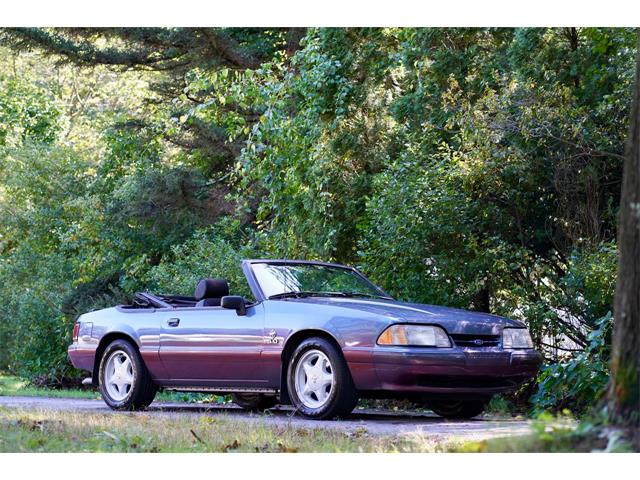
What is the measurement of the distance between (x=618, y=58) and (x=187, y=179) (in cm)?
1120

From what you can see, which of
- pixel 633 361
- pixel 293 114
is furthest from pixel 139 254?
pixel 633 361

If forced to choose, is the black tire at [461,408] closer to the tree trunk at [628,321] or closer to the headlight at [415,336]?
the headlight at [415,336]

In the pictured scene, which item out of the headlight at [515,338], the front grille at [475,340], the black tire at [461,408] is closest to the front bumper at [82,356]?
the black tire at [461,408]

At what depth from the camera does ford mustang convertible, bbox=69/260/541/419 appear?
9625 mm

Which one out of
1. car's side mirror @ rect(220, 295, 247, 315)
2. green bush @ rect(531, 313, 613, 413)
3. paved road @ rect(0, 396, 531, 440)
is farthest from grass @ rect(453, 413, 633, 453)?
green bush @ rect(531, 313, 613, 413)

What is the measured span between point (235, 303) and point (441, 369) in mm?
2156

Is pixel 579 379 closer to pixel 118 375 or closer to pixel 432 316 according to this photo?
pixel 432 316

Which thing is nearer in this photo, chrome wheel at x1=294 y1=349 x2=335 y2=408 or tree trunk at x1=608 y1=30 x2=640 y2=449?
tree trunk at x1=608 y1=30 x2=640 y2=449

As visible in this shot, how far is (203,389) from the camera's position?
36.4 feet

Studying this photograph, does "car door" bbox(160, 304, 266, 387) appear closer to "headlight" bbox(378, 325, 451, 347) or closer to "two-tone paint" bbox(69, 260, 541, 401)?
"two-tone paint" bbox(69, 260, 541, 401)

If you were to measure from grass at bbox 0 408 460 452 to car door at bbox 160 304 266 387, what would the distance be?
96 cm

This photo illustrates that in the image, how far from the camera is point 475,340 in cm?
987

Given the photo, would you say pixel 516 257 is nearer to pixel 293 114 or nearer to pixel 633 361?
pixel 293 114

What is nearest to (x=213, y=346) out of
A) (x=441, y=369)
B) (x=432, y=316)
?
(x=432, y=316)
